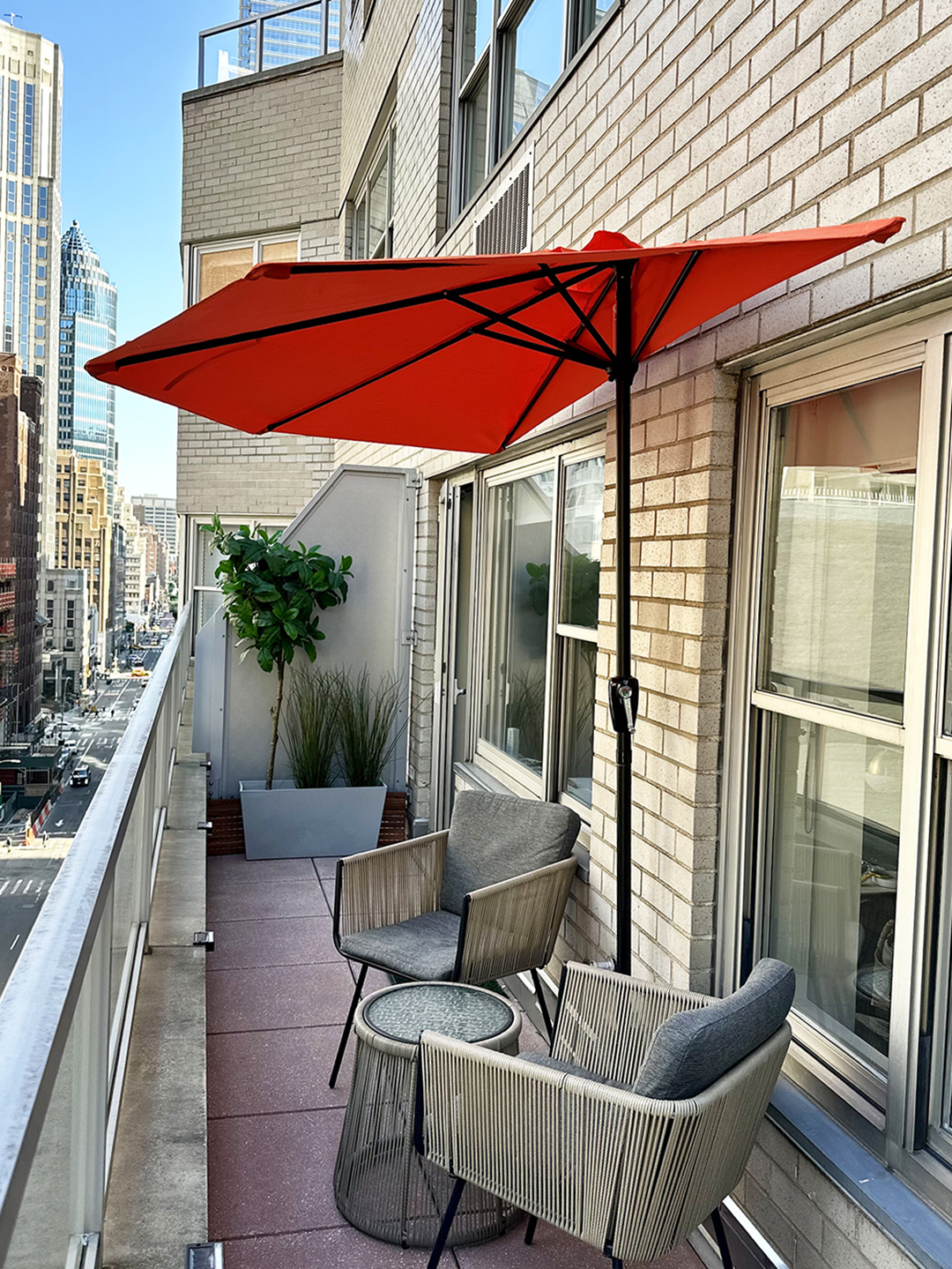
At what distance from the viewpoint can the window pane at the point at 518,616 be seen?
4215mm

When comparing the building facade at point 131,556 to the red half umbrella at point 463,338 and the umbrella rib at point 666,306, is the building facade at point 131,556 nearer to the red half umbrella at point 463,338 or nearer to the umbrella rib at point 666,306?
the red half umbrella at point 463,338

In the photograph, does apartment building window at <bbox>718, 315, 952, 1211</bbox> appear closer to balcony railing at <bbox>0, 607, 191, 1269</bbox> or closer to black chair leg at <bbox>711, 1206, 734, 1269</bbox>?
black chair leg at <bbox>711, 1206, 734, 1269</bbox>

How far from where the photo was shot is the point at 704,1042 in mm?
1759

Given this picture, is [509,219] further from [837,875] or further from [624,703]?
[837,875]

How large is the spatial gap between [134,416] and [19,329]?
26.6 m

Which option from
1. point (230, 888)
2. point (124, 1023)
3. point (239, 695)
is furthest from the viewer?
point (239, 695)

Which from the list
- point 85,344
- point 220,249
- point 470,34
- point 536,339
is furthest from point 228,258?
point 85,344

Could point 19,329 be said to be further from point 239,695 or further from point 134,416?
point 239,695

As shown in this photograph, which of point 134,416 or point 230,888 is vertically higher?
point 134,416

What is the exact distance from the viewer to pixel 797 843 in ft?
7.54

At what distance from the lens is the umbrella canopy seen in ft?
5.81

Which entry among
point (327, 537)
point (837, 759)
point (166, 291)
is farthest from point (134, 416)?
point (837, 759)

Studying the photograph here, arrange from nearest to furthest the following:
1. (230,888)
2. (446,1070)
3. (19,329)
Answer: (446,1070) < (230,888) < (19,329)

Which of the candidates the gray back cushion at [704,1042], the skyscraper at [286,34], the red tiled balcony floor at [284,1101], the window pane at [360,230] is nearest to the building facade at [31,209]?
the skyscraper at [286,34]
